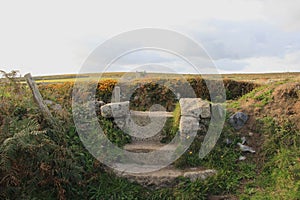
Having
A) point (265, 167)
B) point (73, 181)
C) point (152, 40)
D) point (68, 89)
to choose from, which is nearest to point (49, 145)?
point (73, 181)

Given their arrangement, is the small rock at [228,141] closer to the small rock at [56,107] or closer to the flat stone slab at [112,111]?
the flat stone slab at [112,111]

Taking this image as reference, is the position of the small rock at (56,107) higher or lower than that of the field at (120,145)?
higher

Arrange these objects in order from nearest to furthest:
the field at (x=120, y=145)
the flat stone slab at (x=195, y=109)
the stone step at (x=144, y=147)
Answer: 1. the field at (x=120, y=145)
2. the stone step at (x=144, y=147)
3. the flat stone slab at (x=195, y=109)

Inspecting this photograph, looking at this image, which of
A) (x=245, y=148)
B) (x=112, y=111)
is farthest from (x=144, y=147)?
(x=245, y=148)

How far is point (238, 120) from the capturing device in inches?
319

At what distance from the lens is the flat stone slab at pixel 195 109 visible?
7.75 m

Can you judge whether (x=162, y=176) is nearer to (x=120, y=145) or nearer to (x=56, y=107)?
(x=120, y=145)

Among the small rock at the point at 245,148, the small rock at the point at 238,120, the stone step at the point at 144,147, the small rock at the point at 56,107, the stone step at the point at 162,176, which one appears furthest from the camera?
the small rock at the point at 238,120

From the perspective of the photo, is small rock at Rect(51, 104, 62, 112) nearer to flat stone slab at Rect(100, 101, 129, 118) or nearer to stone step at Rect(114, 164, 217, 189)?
flat stone slab at Rect(100, 101, 129, 118)

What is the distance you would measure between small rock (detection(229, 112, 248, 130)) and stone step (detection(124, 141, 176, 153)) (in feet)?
5.10

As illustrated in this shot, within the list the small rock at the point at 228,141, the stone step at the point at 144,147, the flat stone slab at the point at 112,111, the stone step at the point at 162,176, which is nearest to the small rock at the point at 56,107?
the flat stone slab at the point at 112,111

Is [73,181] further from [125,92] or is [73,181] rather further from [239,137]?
[125,92]

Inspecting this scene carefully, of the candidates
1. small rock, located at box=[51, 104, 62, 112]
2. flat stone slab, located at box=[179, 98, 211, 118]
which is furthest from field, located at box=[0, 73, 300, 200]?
flat stone slab, located at box=[179, 98, 211, 118]

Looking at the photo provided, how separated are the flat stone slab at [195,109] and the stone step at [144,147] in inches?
33.1
